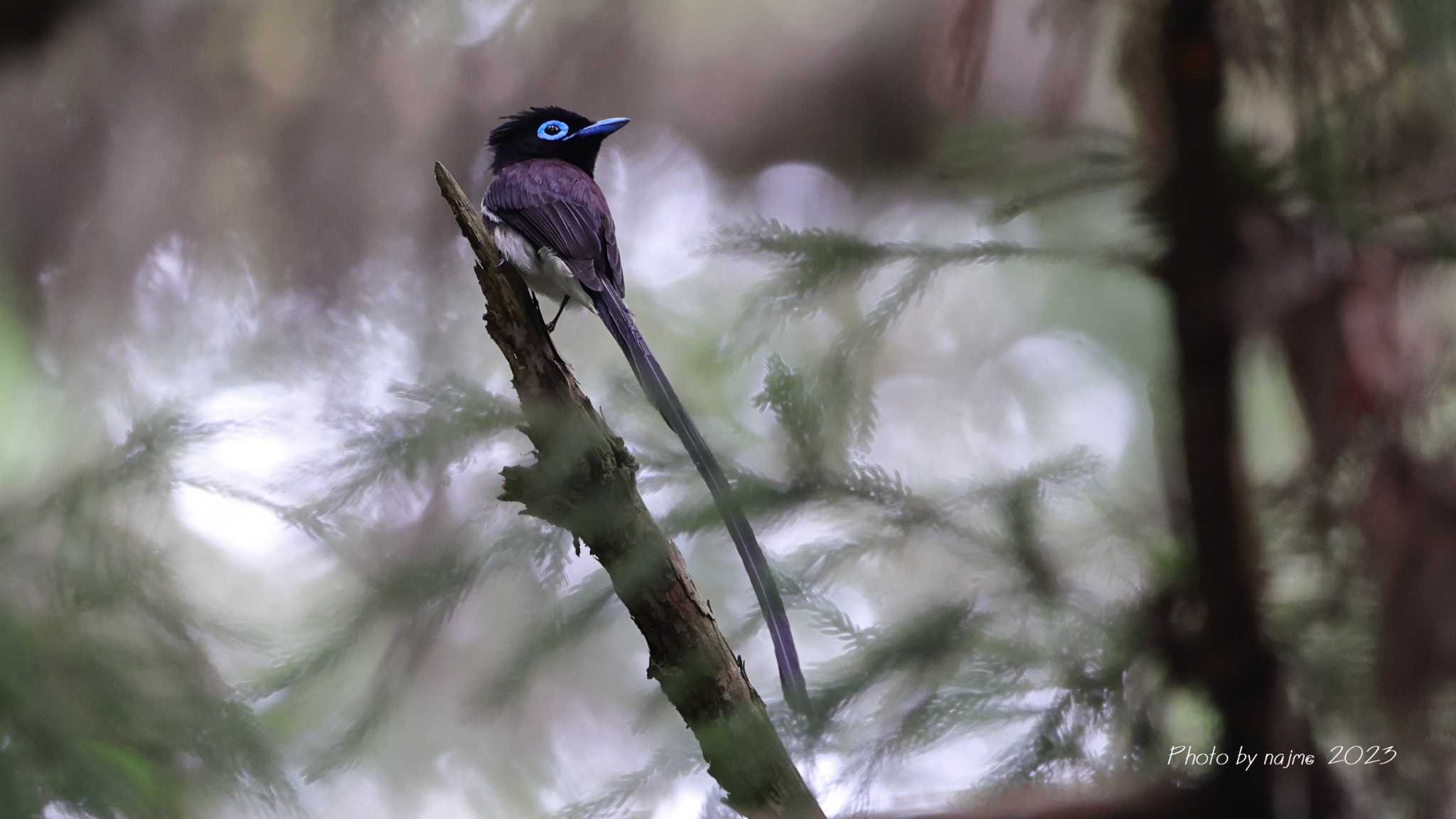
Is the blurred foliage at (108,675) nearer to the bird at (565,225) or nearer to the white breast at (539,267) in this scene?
the bird at (565,225)

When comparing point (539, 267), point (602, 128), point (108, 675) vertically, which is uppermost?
point (602, 128)

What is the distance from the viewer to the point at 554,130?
2.00m

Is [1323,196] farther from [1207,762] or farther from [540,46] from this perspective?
[540,46]

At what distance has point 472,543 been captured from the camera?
2.31ft

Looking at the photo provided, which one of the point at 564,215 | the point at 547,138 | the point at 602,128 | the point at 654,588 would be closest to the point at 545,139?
the point at 547,138

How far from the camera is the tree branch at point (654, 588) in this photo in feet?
2.34

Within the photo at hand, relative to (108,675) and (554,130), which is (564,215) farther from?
(108,675)

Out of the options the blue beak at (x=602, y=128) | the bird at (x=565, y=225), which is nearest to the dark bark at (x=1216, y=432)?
the bird at (x=565, y=225)

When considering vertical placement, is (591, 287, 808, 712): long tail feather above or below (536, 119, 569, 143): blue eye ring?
below

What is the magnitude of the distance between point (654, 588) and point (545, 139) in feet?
4.55

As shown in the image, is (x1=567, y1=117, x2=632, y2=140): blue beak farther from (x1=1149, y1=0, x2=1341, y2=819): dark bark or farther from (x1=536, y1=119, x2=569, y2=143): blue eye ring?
(x1=1149, y1=0, x2=1341, y2=819): dark bark

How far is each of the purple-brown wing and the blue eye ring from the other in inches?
5.2

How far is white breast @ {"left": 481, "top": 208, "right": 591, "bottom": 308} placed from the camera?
63.5 inches

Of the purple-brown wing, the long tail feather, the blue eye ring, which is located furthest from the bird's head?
the long tail feather
